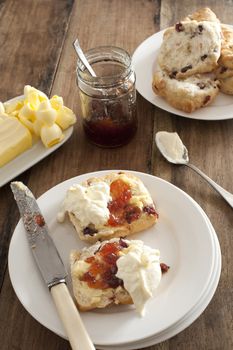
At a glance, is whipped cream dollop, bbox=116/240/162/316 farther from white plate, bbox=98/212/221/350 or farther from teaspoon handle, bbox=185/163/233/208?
teaspoon handle, bbox=185/163/233/208

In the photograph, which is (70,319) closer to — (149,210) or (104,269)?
(104,269)

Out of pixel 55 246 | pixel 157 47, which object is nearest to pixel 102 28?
pixel 157 47

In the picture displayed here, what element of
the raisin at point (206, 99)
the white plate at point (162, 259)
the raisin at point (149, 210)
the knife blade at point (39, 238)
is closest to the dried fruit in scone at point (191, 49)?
the raisin at point (206, 99)

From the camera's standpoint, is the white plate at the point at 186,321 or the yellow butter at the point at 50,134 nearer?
the white plate at the point at 186,321

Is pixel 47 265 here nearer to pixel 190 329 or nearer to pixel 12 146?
pixel 190 329

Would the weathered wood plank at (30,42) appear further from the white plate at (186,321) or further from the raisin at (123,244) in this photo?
the white plate at (186,321)

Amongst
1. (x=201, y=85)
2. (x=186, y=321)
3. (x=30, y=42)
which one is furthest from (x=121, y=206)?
(x=30, y=42)
